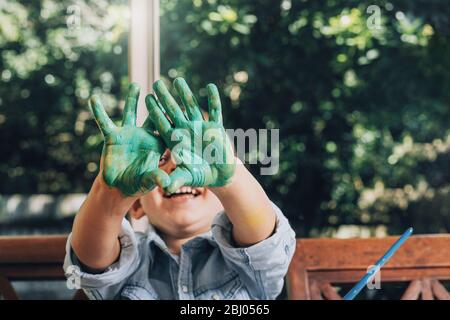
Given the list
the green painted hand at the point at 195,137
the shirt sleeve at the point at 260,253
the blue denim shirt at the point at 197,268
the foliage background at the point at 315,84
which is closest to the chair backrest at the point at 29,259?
the blue denim shirt at the point at 197,268

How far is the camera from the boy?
2.28ft

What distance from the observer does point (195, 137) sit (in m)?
0.70

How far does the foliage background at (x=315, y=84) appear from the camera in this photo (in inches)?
70.0

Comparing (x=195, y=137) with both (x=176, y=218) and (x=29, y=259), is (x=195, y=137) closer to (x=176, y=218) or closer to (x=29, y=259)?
(x=176, y=218)

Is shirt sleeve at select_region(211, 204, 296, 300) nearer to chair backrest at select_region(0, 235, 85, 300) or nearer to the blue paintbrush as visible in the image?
the blue paintbrush

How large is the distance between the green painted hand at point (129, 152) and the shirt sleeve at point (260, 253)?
0.17 m


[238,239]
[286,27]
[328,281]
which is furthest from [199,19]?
[238,239]

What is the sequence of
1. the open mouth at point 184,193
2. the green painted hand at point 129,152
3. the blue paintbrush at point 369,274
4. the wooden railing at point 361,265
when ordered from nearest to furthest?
the green painted hand at point 129,152 → the blue paintbrush at point 369,274 → the open mouth at point 184,193 → the wooden railing at point 361,265

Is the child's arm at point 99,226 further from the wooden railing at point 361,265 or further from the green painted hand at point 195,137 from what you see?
the wooden railing at point 361,265

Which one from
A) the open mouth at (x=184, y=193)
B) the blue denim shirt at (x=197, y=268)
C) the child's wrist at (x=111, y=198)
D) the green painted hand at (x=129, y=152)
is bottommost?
the blue denim shirt at (x=197, y=268)

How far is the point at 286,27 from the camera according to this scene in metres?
1.79

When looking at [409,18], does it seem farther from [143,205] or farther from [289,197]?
[143,205]

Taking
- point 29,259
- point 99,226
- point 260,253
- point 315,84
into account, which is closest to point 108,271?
point 99,226
